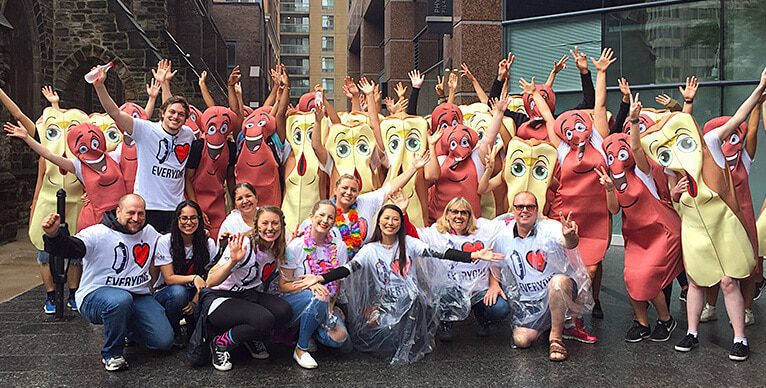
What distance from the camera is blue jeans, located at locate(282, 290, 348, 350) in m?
4.36

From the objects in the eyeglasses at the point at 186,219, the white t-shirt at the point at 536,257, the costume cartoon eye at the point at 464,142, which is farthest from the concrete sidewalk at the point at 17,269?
the white t-shirt at the point at 536,257

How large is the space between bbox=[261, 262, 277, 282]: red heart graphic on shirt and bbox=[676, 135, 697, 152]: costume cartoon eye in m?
2.80

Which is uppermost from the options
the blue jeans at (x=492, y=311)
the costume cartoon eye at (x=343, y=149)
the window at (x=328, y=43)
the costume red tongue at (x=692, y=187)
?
the window at (x=328, y=43)

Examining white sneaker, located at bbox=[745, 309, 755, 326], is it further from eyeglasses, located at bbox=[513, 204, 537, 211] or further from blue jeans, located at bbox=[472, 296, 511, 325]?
eyeglasses, located at bbox=[513, 204, 537, 211]

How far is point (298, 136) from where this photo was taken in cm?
591

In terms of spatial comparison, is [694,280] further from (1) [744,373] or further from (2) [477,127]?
(2) [477,127]

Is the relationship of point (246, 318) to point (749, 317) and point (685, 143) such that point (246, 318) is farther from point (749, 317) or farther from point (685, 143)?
point (749, 317)

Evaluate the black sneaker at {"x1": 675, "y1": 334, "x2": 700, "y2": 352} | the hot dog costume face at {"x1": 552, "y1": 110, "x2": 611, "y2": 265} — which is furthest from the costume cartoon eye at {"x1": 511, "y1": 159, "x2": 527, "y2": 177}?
the black sneaker at {"x1": 675, "y1": 334, "x2": 700, "y2": 352}

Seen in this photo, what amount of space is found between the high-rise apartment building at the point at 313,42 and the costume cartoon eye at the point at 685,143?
218 ft

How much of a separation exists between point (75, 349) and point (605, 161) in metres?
4.05

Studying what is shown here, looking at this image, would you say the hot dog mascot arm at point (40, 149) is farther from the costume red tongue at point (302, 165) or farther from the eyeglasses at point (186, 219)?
the costume red tongue at point (302, 165)

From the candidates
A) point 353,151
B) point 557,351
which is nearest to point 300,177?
point 353,151

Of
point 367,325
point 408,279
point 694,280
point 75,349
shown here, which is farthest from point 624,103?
point 75,349

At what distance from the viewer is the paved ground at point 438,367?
4055 millimetres
